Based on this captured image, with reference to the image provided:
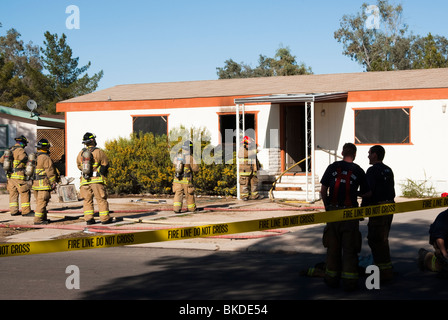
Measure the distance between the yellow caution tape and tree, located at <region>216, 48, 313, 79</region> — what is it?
48334mm

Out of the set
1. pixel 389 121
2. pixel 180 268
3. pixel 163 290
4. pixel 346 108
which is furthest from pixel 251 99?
pixel 163 290

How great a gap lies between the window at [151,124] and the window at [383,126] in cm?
642

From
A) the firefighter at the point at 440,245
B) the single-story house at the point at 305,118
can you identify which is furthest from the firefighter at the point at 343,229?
the single-story house at the point at 305,118

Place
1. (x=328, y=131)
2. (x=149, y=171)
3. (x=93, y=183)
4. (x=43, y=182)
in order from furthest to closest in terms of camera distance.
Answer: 1. (x=149, y=171)
2. (x=328, y=131)
3. (x=43, y=182)
4. (x=93, y=183)

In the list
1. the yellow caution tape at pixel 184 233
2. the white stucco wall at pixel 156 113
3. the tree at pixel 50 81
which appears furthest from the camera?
the tree at pixel 50 81

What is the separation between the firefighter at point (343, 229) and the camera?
23.6ft

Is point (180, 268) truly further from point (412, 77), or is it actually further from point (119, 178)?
point (412, 77)

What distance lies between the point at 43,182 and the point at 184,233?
7539 millimetres

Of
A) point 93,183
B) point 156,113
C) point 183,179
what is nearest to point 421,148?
point 183,179

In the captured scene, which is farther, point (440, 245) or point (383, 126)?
point (383, 126)

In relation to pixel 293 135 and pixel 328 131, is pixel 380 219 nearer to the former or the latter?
pixel 328 131

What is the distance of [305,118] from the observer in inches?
721

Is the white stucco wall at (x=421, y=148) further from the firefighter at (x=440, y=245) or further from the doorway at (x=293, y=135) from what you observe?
the firefighter at (x=440, y=245)

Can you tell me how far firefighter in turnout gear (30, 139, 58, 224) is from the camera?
43.5ft
